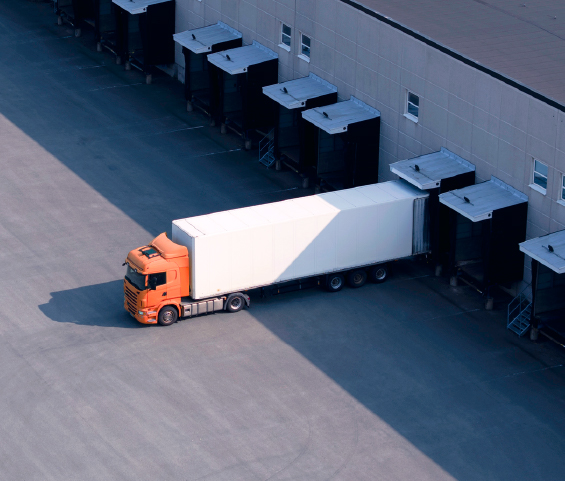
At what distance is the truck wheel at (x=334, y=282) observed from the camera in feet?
157

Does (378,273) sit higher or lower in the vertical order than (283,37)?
lower

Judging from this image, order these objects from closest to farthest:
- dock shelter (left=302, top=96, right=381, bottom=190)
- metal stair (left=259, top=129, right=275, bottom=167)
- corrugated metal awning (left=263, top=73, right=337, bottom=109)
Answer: dock shelter (left=302, top=96, right=381, bottom=190) < corrugated metal awning (left=263, top=73, right=337, bottom=109) < metal stair (left=259, top=129, right=275, bottom=167)

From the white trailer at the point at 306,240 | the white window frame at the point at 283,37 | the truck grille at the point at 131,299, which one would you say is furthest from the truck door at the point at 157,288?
the white window frame at the point at 283,37

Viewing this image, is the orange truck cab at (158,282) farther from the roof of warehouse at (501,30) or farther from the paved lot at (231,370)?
the roof of warehouse at (501,30)

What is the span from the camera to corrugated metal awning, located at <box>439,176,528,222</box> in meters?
45.4

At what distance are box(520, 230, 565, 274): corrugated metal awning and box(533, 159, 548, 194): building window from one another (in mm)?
2241

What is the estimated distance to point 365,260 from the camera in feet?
158

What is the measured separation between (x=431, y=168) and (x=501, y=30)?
845 centimetres

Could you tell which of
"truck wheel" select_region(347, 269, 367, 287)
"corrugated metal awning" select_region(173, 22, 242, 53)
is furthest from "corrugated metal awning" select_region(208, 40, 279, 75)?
"truck wheel" select_region(347, 269, 367, 287)

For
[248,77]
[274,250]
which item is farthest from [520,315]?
[248,77]

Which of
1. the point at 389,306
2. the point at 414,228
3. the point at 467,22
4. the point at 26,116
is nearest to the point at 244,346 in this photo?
the point at 389,306

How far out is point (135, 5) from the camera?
67312 mm

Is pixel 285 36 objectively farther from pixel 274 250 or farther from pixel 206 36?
pixel 274 250

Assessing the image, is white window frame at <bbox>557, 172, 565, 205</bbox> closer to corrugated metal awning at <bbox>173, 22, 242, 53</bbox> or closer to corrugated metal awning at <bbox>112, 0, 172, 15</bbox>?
corrugated metal awning at <bbox>173, 22, 242, 53</bbox>
